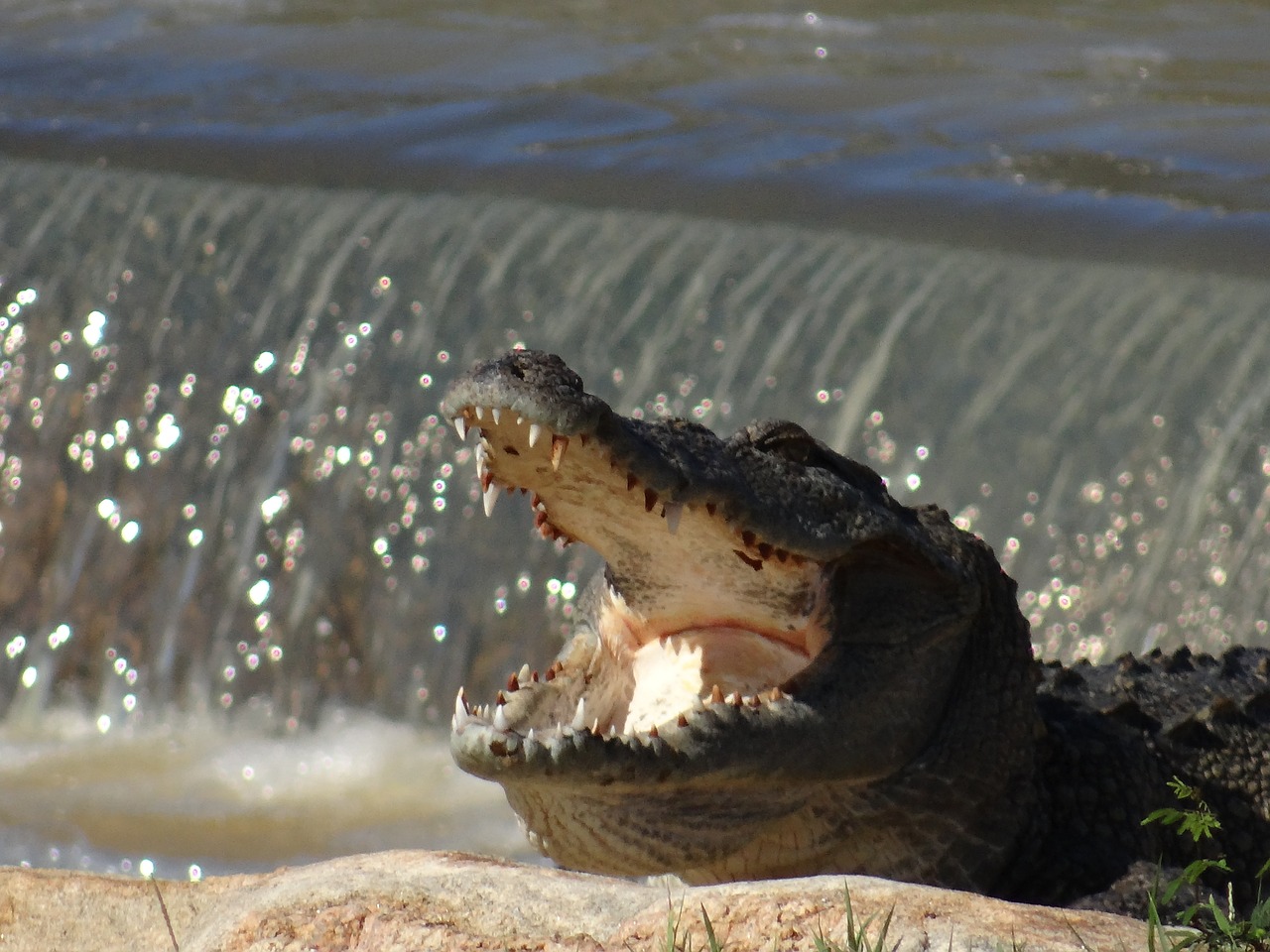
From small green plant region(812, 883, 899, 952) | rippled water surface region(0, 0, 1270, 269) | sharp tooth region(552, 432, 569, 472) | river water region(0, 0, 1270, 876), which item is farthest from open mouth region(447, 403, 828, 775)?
rippled water surface region(0, 0, 1270, 269)

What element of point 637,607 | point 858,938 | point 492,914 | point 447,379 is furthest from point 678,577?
point 447,379

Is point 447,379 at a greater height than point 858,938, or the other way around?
point 858,938

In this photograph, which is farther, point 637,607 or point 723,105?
point 723,105

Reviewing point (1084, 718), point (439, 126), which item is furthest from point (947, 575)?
point (439, 126)

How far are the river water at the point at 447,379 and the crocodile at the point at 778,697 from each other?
1.75m

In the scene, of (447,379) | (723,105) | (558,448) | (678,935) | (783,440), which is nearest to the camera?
(678,935)

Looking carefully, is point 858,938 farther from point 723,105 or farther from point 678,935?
point 723,105

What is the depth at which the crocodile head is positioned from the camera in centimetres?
278

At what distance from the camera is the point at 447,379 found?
623cm

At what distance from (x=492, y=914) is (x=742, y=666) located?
114 centimetres

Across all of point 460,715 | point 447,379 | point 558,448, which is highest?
point 558,448

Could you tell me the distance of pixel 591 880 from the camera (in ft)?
7.86

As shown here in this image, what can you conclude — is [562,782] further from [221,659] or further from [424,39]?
[424,39]

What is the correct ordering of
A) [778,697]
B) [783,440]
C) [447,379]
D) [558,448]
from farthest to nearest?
[447,379]
[783,440]
[778,697]
[558,448]
